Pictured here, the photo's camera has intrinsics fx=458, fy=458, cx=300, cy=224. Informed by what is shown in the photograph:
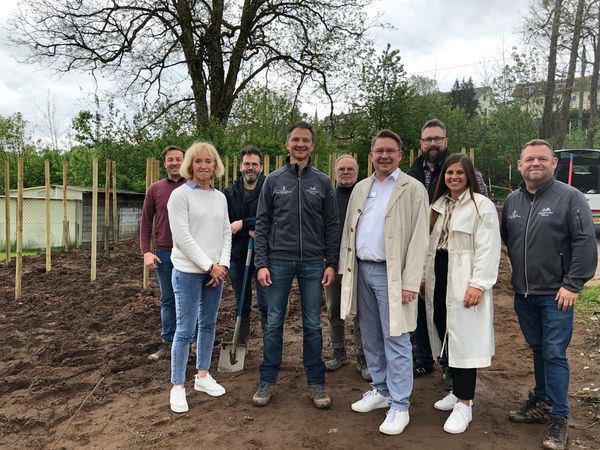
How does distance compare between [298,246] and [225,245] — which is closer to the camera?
[298,246]

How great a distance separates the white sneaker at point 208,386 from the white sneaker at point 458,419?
1594 mm

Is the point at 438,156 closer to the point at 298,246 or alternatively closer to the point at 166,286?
the point at 298,246

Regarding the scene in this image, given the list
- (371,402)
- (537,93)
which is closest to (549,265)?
(371,402)

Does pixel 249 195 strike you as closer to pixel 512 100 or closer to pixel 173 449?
pixel 173 449

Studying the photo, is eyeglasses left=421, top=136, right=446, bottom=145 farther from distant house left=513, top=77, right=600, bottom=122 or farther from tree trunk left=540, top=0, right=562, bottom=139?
distant house left=513, top=77, right=600, bottom=122

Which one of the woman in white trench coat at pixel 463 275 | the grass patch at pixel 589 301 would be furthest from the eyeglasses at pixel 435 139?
the grass patch at pixel 589 301

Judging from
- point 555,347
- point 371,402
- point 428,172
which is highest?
point 428,172

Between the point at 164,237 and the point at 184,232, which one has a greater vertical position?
the point at 184,232

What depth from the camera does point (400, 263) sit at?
2.83m

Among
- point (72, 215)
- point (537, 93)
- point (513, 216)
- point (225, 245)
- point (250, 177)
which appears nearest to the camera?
point (513, 216)

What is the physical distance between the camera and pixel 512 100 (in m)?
19.2

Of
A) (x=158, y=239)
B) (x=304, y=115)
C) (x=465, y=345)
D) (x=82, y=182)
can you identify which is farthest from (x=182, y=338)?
(x=304, y=115)

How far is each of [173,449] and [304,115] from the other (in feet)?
53.0

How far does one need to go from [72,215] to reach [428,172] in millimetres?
9188
